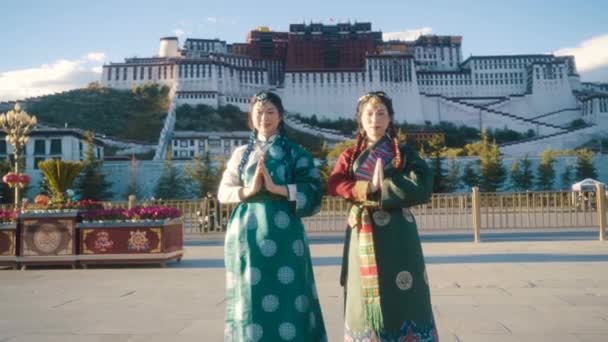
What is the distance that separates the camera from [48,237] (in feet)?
25.5

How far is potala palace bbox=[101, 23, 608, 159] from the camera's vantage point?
60.4m

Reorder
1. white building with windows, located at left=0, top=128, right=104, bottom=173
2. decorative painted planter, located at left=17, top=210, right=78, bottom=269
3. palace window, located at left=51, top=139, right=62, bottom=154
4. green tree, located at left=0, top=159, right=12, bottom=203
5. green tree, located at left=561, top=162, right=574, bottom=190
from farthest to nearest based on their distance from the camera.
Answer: palace window, located at left=51, top=139, right=62, bottom=154 < white building with windows, located at left=0, top=128, right=104, bottom=173 < green tree, located at left=561, top=162, right=574, bottom=190 < green tree, located at left=0, top=159, right=12, bottom=203 < decorative painted planter, located at left=17, top=210, right=78, bottom=269

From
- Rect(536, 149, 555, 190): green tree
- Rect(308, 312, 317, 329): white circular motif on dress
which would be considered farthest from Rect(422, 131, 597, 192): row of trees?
Rect(308, 312, 317, 329): white circular motif on dress

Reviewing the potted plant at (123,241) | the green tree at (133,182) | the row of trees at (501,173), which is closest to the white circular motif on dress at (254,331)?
the potted plant at (123,241)

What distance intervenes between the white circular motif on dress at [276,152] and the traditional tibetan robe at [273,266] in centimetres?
4

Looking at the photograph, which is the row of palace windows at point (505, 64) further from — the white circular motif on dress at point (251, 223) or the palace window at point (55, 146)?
the white circular motif on dress at point (251, 223)

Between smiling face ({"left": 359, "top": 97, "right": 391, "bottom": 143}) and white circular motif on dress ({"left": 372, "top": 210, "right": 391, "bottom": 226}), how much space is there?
416 millimetres

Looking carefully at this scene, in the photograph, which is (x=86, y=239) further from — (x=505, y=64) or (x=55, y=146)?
(x=505, y=64)

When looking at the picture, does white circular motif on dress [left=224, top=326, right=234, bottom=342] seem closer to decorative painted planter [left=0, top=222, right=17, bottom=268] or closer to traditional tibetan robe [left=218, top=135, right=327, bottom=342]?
traditional tibetan robe [left=218, top=135, right=327, bottom=342]

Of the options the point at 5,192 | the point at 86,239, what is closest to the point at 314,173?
the point at 86,239

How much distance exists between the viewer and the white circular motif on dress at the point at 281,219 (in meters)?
2.81

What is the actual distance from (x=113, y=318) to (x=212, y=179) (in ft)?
94.3

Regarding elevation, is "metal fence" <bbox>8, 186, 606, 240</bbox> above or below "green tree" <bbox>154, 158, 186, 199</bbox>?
below

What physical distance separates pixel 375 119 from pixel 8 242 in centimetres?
701
